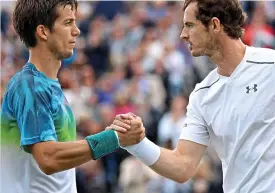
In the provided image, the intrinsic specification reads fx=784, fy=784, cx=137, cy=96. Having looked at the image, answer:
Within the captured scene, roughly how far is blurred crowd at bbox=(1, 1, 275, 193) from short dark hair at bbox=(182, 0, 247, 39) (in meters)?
5.06

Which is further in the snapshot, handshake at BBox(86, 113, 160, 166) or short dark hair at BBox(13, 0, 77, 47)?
short dark hair at BBox(13, 0, 77, 47)

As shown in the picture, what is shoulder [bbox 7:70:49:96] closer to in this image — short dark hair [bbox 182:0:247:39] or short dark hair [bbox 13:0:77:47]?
short dark hair [bbox 13:0:77:47]

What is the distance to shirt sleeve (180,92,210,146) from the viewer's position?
6.10 m

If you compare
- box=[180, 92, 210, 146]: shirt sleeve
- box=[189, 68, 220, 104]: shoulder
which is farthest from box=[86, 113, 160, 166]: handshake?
box=[189, 68, 220, 104]: shoulder

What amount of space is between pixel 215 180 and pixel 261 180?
17.3 feet

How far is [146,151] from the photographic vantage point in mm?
6059

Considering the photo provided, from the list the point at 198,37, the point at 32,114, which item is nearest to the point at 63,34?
the point at 32,114

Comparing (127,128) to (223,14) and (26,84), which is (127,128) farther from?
(223,14)

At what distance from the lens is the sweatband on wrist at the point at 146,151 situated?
19.7ft

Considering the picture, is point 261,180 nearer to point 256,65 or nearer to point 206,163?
point 256,65

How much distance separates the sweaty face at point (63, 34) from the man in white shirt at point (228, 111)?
0.62 m

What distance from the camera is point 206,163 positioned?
1109cm

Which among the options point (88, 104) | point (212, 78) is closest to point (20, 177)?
point (212, 78)

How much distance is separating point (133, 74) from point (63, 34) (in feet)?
25.7
